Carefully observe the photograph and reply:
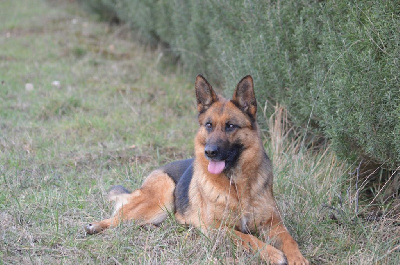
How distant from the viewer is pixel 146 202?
485 centimetres

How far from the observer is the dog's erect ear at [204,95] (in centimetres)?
454

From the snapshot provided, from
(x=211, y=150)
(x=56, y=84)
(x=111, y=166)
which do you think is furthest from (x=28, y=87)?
(x=211, y=150)

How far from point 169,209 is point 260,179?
1.06 meters

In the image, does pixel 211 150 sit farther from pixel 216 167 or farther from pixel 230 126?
pixel 230 126

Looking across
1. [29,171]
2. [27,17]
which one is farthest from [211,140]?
[27,17]

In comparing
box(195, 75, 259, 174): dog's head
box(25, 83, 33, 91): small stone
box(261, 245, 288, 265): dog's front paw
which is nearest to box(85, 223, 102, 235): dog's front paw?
box(195, 75, 259, 174): dog's head

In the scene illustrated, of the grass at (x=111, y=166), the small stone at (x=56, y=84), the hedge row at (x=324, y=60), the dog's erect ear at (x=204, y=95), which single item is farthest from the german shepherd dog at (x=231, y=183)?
the small stone at (x=56, y=84)

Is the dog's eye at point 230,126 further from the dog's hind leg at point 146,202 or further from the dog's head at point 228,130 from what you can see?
the dog's hind leg at point 146,202

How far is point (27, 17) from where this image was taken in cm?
1617

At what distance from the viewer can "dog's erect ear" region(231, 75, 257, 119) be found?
440 centimetres

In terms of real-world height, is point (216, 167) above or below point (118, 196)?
above

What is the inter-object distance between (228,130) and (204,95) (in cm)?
47

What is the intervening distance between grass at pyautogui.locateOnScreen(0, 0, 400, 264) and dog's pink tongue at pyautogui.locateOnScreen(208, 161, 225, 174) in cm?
54

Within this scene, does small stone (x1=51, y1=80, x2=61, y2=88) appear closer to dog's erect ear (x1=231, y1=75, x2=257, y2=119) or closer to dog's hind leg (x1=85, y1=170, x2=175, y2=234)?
dog's hind leg (x1=85, y1=170, x2=175, y2=234)
